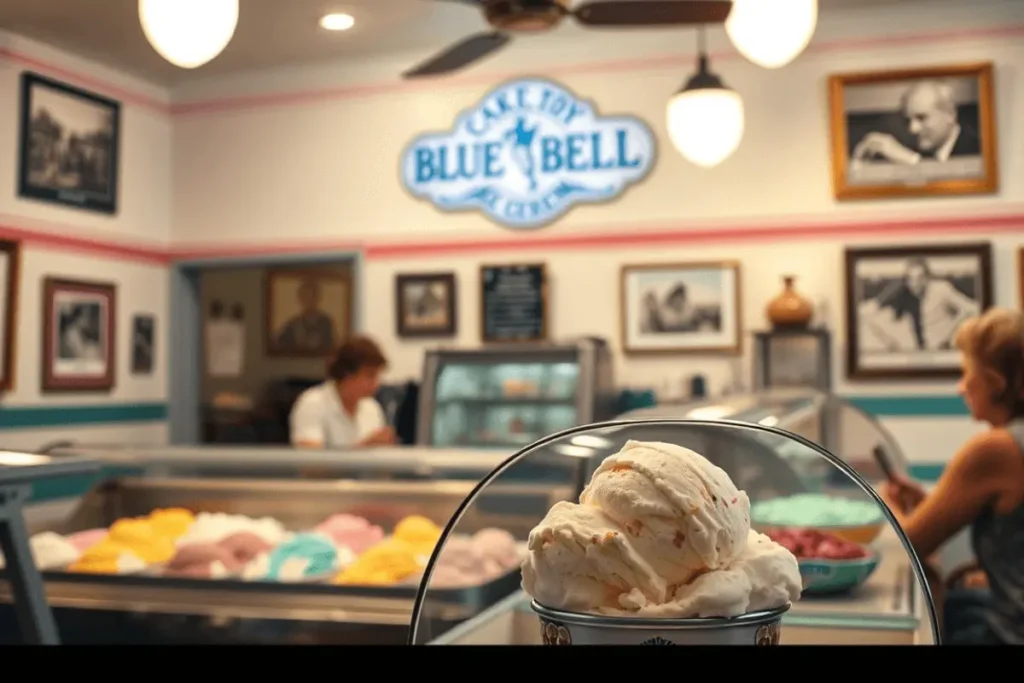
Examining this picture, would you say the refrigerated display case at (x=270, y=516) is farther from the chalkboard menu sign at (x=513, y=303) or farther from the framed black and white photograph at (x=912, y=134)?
the framed black and white photograph at (x=912, y=134)

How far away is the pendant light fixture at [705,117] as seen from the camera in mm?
3006

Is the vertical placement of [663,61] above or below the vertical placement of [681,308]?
above

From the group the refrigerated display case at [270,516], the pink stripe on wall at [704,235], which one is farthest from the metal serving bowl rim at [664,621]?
the pink stripe on wall at [704,235]

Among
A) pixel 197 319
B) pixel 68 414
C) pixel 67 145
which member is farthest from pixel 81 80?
pixel 197 319

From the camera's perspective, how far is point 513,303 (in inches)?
194

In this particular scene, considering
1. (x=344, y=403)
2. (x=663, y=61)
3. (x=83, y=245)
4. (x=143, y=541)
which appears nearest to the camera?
(x=83, y=245)

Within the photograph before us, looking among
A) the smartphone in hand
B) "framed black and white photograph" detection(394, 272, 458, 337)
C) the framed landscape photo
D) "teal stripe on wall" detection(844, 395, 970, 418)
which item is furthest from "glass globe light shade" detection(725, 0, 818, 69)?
"framed black and white photograph" detection(394, 272, 458, 337)

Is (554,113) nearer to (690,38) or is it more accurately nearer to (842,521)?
(690,38)

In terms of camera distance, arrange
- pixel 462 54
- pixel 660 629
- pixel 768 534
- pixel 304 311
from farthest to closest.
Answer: pixel 304 311 < pixel 462 54 < pixel 768 534 < pixel 660 629

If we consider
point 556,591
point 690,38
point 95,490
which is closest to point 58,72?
point 556,591

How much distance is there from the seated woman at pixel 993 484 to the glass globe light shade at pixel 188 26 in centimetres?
163

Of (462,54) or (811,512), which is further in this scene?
(462,54)

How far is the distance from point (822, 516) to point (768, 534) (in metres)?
0.83

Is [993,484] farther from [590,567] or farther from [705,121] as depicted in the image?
[590,567]
